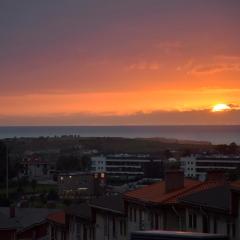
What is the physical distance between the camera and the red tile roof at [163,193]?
2684 centimetres

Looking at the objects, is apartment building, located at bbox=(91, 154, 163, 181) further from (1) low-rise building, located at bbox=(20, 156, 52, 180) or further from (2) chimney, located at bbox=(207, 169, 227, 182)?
(2) chimney, located at bbox=(207, 169, 227, 182)

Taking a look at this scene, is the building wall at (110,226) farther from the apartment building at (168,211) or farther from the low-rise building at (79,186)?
the low-rise building at (79,186)

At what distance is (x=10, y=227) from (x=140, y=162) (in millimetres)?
131057

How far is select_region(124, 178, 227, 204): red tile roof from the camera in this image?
26.8m

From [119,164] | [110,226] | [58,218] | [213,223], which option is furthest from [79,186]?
[119,164]

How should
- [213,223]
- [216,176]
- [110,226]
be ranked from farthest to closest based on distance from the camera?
[110,226] < [216,176] < [213,223]

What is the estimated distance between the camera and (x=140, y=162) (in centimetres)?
16625

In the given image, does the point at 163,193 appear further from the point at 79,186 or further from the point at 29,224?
the point at 79,186

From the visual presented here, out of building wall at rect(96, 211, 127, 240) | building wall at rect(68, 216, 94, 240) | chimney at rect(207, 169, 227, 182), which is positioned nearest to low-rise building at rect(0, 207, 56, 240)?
building wall at rect(68, 216, 94, 240)

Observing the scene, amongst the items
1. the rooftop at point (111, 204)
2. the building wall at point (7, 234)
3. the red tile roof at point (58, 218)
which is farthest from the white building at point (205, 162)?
the rooftop at point (111, 204)

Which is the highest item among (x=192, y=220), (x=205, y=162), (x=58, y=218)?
(x=192, y=220)

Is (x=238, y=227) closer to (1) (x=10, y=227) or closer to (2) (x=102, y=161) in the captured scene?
(1) (x=10, y=227)

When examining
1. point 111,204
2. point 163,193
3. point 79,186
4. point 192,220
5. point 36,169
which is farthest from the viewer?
point 36,169

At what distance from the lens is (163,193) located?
93.8ft
